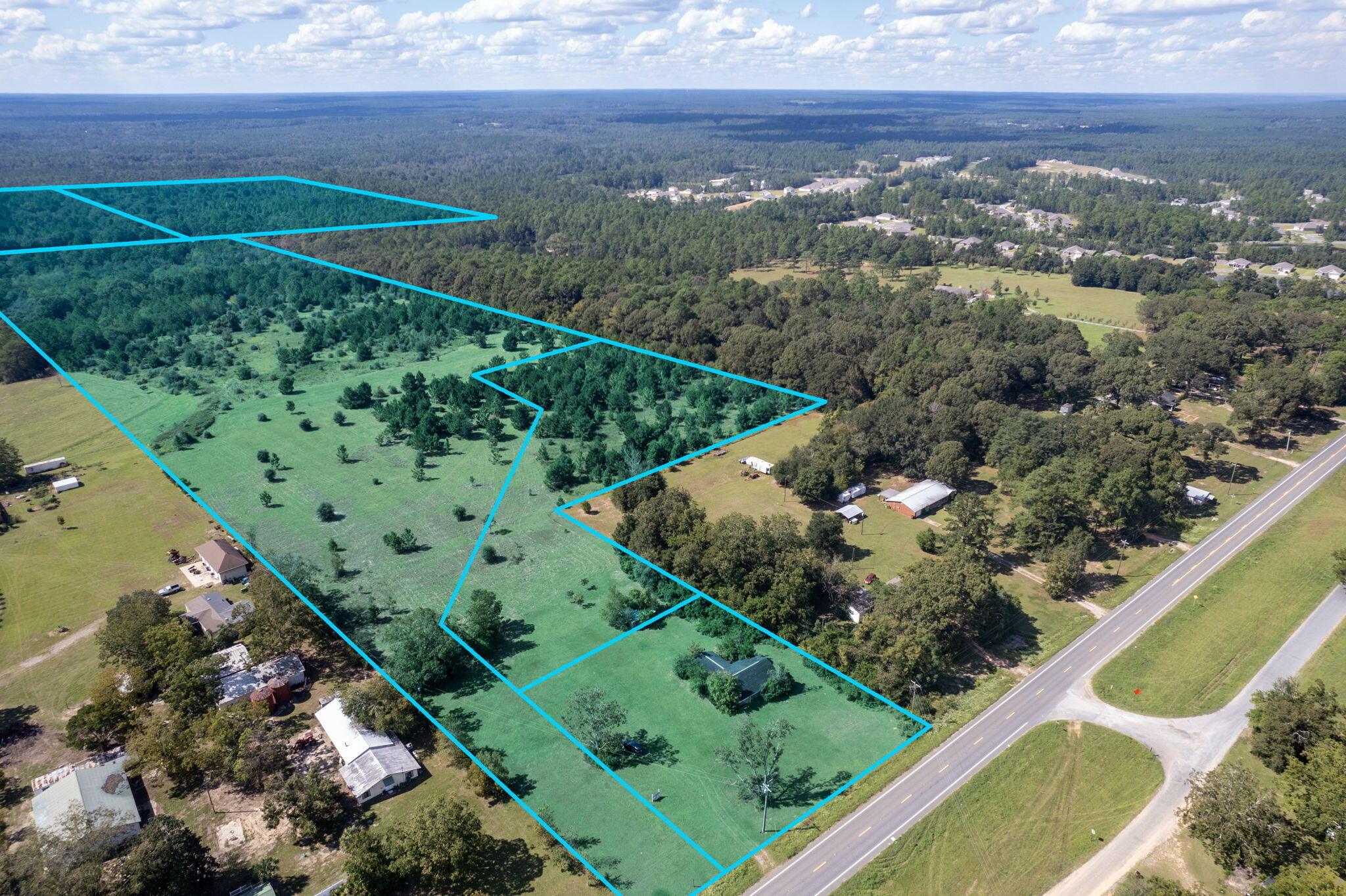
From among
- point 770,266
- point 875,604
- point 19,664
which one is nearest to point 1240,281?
point 770,266

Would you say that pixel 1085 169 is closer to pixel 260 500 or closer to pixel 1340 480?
pixel 1340 480

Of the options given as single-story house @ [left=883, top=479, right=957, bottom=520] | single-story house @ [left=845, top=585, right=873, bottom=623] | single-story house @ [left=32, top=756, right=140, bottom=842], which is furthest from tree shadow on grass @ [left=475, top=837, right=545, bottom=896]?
single-story house @ [left=883, top=479, right=957, bottom=520]

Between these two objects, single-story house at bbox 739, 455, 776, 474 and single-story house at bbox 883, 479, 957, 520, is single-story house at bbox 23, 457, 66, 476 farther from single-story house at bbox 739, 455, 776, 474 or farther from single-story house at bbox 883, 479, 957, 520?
single-story house at bbox 883, 479, 957, 520

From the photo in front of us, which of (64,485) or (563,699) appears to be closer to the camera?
(563,699)

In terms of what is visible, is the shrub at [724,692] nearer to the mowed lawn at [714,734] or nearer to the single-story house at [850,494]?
the mowed lawn at [714,734]

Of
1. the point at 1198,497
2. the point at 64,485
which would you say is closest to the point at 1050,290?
the point at 1198,497

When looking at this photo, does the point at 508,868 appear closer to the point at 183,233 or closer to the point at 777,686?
the point at 777,686
